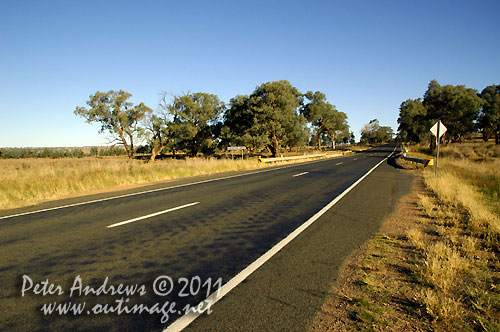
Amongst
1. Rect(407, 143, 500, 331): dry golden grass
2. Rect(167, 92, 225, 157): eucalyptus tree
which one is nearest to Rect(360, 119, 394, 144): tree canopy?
Rect(167, 92, 225, 157): eucalyptus tree

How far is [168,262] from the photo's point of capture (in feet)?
12.4

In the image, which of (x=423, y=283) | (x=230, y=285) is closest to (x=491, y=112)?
(x=423, y=283)

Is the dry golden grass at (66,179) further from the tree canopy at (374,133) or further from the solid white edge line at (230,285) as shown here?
the tree canopy at (374,133)

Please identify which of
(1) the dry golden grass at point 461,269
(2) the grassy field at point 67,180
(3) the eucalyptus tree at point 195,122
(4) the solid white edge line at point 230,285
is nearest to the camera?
(4) the solid white edge line at point 230,285

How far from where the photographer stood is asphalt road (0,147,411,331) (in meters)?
2.61

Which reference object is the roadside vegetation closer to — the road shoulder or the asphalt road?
the road shoulder

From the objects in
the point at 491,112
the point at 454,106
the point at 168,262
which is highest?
the point at 454,106

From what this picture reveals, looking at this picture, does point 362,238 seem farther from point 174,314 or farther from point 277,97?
point 277,97

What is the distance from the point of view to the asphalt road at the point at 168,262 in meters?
2.61

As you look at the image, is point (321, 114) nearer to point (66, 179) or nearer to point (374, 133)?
point (66, 179)

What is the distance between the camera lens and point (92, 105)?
126ft

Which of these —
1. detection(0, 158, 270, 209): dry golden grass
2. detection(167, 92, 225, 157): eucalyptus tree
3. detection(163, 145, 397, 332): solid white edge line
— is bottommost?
detection(163, 145, 397, 332): solid white edge line

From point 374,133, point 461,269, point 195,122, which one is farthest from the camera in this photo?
point 374,133

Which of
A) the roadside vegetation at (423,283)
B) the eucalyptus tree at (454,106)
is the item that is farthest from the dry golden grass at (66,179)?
the eucalyptus tree at (454,106)
